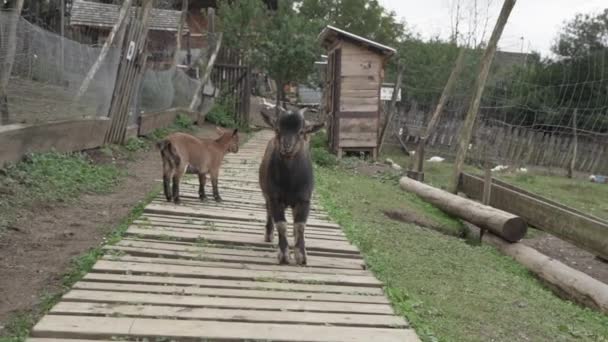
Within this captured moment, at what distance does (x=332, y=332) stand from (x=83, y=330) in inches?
58.9

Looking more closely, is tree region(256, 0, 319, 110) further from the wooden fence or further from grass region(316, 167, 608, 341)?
grass region(316, 167, 608, 341)

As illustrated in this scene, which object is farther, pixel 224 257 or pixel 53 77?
pixel 53 77

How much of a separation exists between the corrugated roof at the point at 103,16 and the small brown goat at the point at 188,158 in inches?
747

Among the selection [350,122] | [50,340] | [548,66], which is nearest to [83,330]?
[50,340]

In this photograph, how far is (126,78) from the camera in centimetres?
1238

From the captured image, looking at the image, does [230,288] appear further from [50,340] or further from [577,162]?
[577,162]

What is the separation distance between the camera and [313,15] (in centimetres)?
4759

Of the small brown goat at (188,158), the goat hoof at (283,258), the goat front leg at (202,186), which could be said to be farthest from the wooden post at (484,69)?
the goat hoof at (283,258)

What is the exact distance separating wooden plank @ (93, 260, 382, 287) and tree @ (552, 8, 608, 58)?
24.3 metres

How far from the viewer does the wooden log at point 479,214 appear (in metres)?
9.48

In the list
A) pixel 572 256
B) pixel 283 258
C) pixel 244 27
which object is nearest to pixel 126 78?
pixel 283 258

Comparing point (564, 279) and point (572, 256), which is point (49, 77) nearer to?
point (564, 279)

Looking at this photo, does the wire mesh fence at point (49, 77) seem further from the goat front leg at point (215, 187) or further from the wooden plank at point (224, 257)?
the wooden plank at point (224, 257)

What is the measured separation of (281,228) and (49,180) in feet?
11.8
